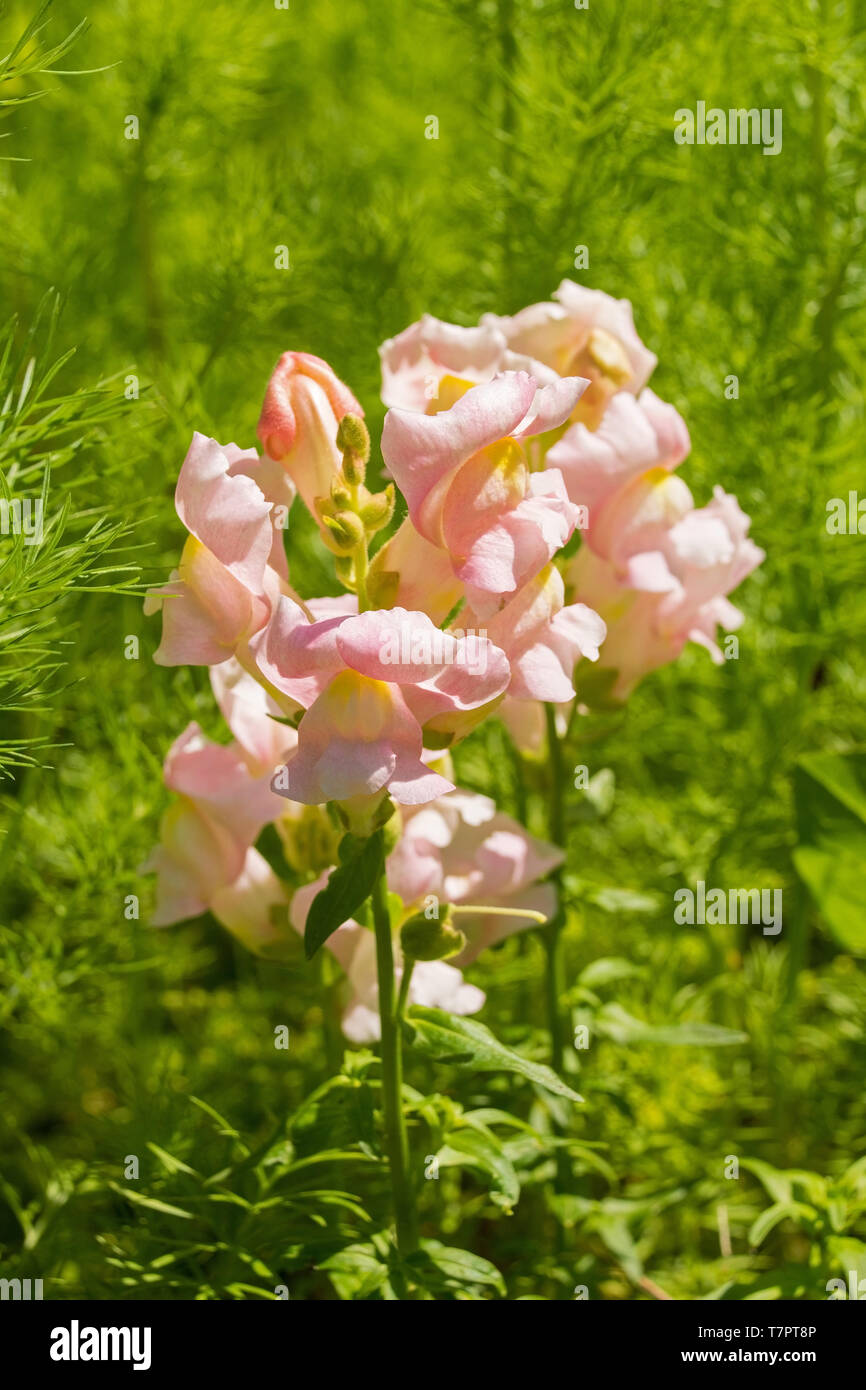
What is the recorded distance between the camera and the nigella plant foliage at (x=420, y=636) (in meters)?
0.65

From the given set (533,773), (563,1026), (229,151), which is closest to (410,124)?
(229,151)

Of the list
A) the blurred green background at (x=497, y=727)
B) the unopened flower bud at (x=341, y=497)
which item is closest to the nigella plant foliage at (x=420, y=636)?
the unopened flower bud at (x=341, y=497)

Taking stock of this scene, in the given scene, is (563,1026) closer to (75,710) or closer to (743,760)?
(743,760)

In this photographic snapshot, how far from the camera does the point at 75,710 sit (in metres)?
1.42

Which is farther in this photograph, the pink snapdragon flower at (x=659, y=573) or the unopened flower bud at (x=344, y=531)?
the pink snapdragon flower at (x=659, y=573)

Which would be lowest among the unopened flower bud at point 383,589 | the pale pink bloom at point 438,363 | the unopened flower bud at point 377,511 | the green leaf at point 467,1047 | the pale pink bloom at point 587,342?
the green leaf at point 467,1047

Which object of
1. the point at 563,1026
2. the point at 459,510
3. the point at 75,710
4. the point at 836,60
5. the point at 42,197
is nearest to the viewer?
the point at 459,510

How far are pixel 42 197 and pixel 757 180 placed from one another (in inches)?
30.6

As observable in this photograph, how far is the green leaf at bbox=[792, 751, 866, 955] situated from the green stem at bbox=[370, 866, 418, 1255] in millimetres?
405

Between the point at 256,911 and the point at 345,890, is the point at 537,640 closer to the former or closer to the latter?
the point at 345,890

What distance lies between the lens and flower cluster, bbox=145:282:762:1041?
0.65m

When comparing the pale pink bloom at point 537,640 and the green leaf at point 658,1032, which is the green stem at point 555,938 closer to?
the green leaf at point 658,1032

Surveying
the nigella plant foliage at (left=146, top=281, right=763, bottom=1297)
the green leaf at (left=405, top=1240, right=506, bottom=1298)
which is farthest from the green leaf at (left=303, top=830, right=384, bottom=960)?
the green leaf at (left=405, top=1240, right=506, bottom=1298)

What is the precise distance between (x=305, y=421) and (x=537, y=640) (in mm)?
172
